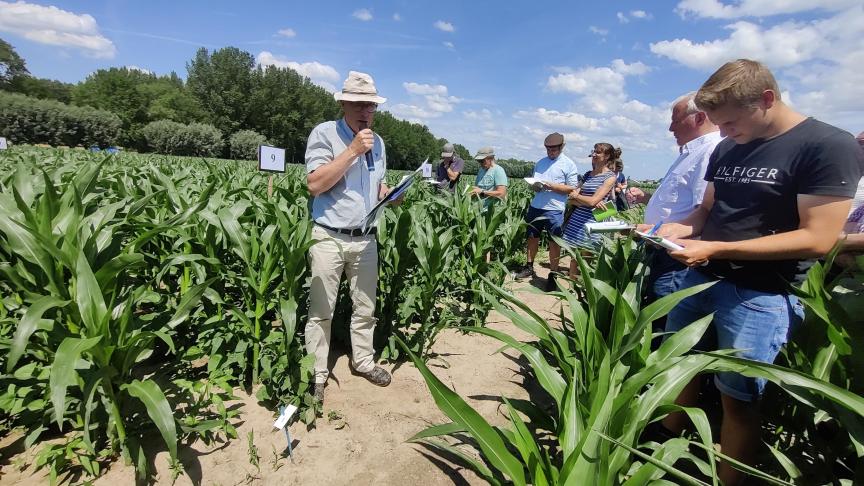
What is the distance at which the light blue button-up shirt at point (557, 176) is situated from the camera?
5.32 metres

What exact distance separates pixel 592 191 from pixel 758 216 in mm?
3368

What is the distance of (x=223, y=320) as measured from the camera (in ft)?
8.08

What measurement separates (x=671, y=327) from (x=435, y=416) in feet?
5.00

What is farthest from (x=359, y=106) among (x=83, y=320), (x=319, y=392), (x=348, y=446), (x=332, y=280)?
(x=348, y=446)

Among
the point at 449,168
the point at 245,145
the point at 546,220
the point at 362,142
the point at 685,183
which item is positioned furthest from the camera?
the point at 245,145

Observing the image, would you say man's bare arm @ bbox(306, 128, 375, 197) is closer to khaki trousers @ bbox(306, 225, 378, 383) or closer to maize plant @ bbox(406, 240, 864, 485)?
khaki trousers @ bbox(306, 225, 378, 383)

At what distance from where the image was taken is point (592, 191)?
493 centimetres

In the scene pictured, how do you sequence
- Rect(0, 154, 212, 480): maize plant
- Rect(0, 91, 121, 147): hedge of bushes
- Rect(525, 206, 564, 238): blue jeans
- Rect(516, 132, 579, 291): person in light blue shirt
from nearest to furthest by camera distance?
Rect(0, 154, 212, 480): maize plant < Rect(516, 132, 579, 291): person in light blue shirt < Rect(525, 206, 564, 238): blue jeans < Rect(0, 91, 121, 147): hedge of bushes

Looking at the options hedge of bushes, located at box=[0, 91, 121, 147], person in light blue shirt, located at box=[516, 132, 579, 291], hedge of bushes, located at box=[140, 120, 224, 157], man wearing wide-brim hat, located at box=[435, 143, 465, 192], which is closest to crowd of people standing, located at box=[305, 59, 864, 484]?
person in light blue shirt, located at box=[516, 132, 579, 291]

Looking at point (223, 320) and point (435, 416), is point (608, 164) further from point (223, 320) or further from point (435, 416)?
point (223, 320)

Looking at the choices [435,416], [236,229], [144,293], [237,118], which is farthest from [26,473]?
[237,118]

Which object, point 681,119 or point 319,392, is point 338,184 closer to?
point 319,392

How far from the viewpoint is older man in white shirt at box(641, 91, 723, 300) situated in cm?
231

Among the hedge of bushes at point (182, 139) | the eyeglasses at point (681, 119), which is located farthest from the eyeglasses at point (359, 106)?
the hedge of bushes at point (182, 139)
